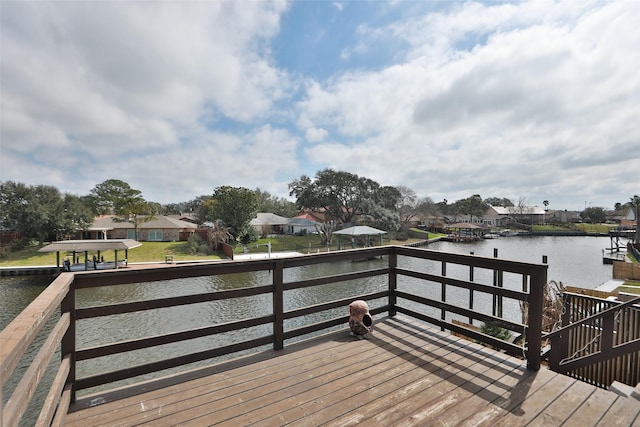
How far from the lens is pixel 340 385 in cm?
225

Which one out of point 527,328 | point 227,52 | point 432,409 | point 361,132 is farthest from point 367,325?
point 361,132

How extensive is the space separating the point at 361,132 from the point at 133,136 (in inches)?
681

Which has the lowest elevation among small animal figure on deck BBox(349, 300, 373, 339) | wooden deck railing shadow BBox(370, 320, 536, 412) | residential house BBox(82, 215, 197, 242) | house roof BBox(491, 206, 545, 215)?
A: residential house BBox(82, 215, 197, 242)

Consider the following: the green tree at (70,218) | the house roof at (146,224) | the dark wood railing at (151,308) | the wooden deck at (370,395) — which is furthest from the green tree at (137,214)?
the wooden deck at (370,395)

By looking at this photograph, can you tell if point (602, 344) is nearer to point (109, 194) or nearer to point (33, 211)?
point (33, 211)

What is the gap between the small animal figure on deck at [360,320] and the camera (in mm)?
3152

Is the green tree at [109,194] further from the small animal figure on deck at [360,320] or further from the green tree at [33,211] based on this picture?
the small animal figure on deck at [360,320]

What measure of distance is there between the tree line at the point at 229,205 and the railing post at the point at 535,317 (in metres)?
26.3

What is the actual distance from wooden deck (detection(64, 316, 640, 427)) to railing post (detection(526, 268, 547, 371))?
11cm

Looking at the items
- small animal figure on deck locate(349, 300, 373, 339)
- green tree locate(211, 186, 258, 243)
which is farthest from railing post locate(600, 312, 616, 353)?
green tree locate(211, 186, 258, 243)

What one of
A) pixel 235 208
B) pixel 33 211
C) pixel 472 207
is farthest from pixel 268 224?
pixel 472 207

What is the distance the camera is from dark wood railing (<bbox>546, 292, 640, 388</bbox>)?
2641 mm

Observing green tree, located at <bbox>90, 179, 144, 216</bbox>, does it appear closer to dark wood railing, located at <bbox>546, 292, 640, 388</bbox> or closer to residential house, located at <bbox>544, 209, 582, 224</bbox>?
dark wood railing, located at <bbox>546, 292, 640, 388</bbox>

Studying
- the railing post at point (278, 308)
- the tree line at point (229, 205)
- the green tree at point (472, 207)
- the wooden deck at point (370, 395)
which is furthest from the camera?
the green tree at point (472, 207)
